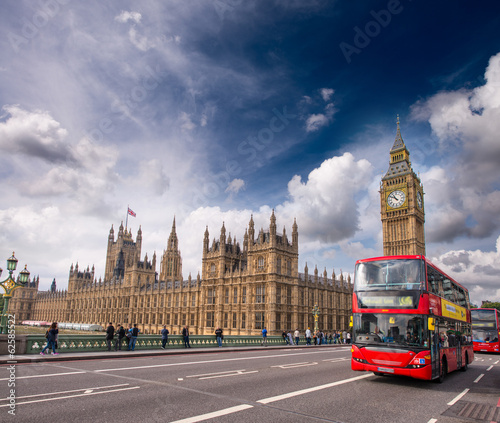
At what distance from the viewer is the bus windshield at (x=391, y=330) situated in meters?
12.3

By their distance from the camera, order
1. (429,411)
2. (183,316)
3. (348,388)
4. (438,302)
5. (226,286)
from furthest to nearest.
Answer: (183,316) → (226,286) → (438,302) → (348,388) → (429,411)

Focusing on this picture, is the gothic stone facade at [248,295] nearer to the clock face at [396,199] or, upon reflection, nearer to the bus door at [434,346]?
the clock face at [396,199]

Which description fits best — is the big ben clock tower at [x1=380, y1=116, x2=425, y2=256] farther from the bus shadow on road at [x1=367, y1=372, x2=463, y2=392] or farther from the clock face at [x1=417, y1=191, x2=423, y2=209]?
the bus shadow on road at [x1=367, y1=372, x2=463, y2=392]

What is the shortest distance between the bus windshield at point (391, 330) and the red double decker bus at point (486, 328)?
73.6 feet

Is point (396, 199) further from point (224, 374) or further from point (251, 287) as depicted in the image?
point (224, 374)

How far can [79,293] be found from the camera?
107m

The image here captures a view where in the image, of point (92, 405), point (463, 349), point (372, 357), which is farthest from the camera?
point (463, 349)

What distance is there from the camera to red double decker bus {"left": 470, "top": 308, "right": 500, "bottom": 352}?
30406mm

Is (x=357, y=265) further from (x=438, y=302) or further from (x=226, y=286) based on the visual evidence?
(x=226, y=286)

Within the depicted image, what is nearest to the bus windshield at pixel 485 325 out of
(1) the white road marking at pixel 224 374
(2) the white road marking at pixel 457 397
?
(2) the white road marking at pixel 457 397

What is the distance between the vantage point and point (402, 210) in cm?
8175

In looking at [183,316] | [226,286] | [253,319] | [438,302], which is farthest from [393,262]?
[183,316]

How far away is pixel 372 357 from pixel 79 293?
110 meters

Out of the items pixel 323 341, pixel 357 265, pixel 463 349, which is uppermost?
pixel 357 265
